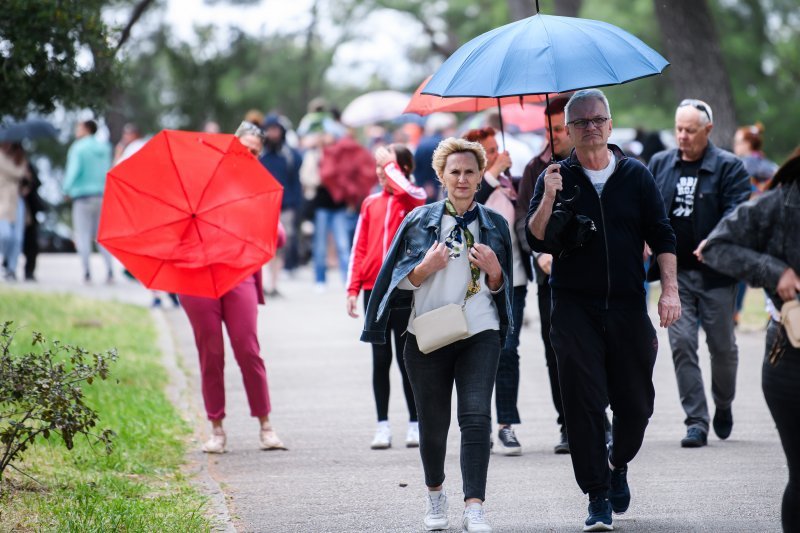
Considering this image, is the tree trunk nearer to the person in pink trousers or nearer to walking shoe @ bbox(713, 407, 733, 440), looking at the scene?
walking shoe @ bbox(713, 407, 733, 440)

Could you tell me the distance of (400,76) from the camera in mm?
56688

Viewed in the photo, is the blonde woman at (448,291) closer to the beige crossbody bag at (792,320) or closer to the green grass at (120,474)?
the green grass at (120,474)

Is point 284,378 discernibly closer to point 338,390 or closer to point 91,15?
point 338,390

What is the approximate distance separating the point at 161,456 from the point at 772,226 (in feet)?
15.0

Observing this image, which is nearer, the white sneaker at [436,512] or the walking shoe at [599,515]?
the walking shoe at [599,515]

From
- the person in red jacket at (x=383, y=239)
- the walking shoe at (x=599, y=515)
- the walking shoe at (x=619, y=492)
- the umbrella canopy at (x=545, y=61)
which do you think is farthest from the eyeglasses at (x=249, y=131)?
the walking shoe at (x=599, y=515)

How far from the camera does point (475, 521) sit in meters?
6.33

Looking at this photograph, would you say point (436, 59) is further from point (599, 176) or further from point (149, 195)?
point (599, 176)

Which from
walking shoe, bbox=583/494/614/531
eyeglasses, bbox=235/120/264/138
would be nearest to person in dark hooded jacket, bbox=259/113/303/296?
eyeglasses, bbox=235/120/264/138

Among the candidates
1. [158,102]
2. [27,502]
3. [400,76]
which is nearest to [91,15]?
[27,502]

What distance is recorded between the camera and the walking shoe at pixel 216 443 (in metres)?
8.92

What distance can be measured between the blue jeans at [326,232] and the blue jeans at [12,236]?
165 inches

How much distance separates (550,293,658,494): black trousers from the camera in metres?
6.49

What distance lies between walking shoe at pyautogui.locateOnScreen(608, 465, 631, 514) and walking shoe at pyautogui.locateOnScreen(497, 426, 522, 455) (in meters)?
1.93
